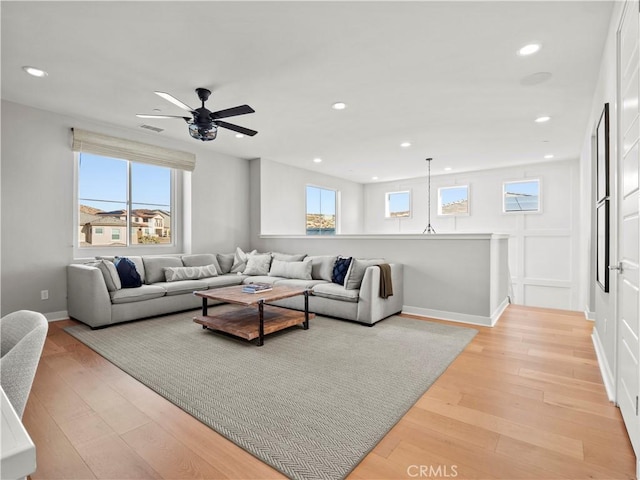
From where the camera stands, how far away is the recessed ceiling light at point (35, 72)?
10.3 ft

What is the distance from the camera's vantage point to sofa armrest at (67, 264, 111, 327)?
3.87m

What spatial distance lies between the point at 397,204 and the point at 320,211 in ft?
7.36

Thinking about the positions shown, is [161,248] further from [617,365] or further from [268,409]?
[617,365]

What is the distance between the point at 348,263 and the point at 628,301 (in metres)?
3.11

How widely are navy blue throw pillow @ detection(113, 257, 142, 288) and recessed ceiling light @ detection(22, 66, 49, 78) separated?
7.10ft

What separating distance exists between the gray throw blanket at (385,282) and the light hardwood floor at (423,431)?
1415 mm

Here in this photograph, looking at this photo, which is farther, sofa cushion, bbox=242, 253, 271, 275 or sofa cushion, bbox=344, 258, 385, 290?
sofa cushion, bbox=242, 253, 271, 275

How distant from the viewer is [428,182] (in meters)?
8.41

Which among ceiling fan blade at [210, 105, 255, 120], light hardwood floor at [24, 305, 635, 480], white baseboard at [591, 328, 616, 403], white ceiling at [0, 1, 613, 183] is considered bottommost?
light hardwood floor at [24, 305, 635, 480]

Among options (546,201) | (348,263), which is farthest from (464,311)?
(546,201)

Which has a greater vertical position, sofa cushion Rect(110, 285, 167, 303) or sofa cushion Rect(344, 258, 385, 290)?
sofa cushion Rect(344, 258, 385, 290)

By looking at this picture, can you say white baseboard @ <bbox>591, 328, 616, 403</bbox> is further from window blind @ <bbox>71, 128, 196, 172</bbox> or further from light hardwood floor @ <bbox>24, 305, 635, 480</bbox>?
window blind @ <bbox>71, 128, 196, 172</bbox>

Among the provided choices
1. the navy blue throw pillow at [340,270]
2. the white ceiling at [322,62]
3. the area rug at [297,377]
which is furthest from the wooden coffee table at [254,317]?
the white ceiling at [322,62]

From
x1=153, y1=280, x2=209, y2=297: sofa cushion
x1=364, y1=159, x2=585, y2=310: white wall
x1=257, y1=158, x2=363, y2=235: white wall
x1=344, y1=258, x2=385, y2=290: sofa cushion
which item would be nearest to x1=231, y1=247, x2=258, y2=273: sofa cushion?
x1=257, y1=158, x2=363, y2=235: white wall
